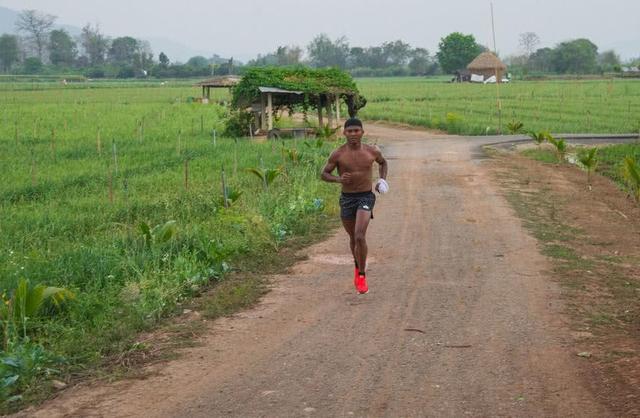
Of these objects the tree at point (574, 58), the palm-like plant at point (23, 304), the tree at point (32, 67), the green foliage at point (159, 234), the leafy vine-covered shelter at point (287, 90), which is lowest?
the palm-like plant at point (23, 304)

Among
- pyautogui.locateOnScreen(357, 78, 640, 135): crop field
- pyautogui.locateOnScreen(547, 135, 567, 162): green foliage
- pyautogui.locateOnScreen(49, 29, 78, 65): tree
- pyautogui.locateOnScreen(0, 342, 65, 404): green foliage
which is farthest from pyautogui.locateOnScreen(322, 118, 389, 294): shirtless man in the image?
pyautogui.locateOnScreen(49, 29, 78, 65): tree

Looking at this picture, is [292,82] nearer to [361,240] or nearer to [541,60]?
[361,240]

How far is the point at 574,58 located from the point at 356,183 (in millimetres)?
114916

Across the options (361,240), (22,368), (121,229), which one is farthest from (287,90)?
(22,368)

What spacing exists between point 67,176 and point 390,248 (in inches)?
383

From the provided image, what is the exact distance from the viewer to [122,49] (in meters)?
155

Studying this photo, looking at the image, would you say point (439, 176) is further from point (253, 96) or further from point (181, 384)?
point (181, 384)

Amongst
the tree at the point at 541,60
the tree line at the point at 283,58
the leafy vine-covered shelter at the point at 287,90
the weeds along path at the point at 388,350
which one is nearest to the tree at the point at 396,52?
the tree line at the point at 283,58

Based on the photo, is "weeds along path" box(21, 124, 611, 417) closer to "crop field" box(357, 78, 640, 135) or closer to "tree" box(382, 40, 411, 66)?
"crop field" box(357, 78, 640, 135)

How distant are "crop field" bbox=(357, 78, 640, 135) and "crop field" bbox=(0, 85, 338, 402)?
15.8 meters

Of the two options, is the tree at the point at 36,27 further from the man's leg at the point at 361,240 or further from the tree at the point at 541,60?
the man's leg at the point at 361,240

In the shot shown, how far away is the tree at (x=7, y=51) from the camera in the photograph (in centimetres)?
13488

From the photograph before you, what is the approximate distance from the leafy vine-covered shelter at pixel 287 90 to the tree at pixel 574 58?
8919 cm

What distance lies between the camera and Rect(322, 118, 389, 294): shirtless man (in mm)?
8539
